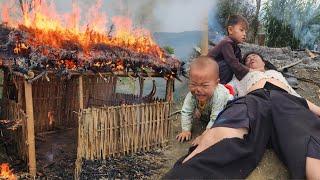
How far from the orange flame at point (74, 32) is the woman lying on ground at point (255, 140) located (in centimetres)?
483

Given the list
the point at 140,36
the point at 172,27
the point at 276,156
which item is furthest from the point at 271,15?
the point at 276,156

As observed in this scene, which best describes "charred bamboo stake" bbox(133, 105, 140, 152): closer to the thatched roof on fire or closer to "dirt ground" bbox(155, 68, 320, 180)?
"dirt ground" bbox(155, 68, 320, 180)

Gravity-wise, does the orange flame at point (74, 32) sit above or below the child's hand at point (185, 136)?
above

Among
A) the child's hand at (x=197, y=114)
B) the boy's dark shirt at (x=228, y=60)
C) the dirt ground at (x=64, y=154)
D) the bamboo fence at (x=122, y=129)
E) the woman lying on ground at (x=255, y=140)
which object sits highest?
the boy's dark shirt at (x=228, y=60)

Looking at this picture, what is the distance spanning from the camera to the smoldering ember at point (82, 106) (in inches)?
283

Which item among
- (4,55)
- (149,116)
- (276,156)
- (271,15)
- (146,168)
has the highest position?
(271,15)

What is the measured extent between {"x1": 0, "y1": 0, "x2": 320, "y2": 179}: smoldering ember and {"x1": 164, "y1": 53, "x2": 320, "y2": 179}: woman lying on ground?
12.7ft

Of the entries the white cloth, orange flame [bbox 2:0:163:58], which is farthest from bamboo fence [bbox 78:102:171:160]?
the white cloth

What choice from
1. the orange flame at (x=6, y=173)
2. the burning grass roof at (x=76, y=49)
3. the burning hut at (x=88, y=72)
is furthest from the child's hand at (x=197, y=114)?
the orange flame at (x=6, y=173)

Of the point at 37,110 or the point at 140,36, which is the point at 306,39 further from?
the point at 37,110

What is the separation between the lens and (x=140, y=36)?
9.23 meters

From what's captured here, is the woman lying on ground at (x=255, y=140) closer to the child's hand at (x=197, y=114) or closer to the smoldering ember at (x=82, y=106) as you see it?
the child's hand at (x=197, y=114)

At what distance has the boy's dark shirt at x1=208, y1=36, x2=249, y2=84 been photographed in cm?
740

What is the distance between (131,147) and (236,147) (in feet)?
17.8
